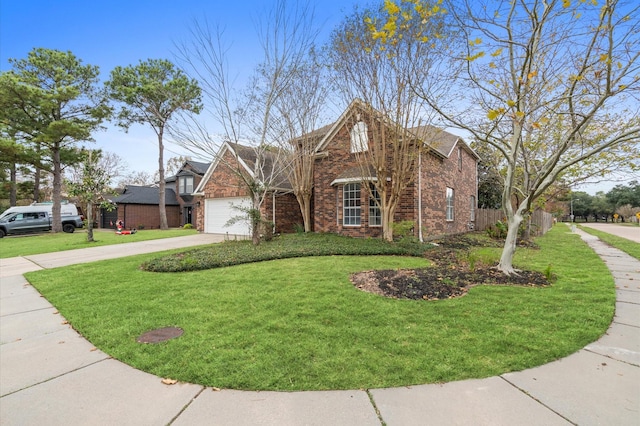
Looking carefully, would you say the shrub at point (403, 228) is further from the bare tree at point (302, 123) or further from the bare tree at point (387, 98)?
the bare tree at point (302, 123)

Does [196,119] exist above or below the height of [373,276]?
above

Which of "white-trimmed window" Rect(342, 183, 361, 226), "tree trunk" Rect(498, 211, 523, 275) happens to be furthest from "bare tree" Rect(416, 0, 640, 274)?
"white-trimmed window" Rect(342, 183, 361, 226)

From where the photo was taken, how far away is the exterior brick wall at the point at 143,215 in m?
25.2

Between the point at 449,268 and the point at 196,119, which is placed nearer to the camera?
the point at 449,268

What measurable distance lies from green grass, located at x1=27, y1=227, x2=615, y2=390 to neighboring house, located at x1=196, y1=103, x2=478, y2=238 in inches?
240

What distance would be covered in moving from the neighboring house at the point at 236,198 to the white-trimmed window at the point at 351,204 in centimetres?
327

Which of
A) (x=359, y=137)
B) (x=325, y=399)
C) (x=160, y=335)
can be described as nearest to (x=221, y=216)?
(x=359, y=137)

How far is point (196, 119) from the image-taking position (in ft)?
33.7

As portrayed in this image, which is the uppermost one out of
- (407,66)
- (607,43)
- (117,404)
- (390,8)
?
(407,66)

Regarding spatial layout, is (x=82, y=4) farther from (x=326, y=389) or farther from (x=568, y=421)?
(x=568, y=421)

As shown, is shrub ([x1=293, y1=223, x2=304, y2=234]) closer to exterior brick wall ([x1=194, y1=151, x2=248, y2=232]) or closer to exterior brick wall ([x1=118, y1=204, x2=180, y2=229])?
exterior brick wall ([x1=194, y1=151, x2=248, y2=232])

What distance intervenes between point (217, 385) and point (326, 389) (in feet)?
3.01

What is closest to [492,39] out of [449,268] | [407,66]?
[407,66]

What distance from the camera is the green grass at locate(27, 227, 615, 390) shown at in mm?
2756
